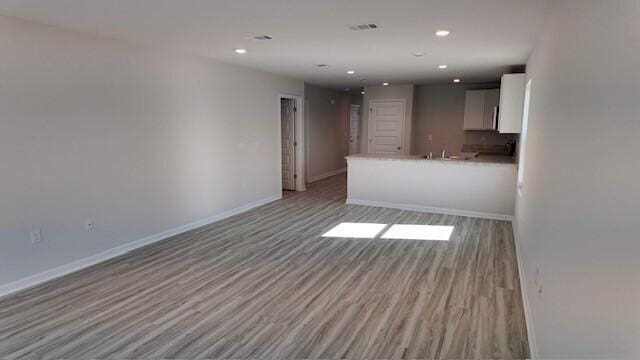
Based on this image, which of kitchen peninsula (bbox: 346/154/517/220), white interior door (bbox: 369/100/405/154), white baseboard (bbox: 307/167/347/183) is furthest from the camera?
white baseboard (bbox: 307/167/347/183)

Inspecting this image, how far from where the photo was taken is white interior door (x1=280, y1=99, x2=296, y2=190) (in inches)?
311

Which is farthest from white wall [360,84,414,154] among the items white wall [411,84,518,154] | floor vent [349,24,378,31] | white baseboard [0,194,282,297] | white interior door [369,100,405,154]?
floor vent [349,24,378,31]

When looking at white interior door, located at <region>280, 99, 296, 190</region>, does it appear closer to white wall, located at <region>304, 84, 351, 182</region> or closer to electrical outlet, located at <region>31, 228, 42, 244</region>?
white wall, located at <region>304, 84, 351, 182</region>

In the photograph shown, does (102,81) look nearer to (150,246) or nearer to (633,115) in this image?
(150,246)

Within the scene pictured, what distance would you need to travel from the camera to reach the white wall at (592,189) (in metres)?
1.00

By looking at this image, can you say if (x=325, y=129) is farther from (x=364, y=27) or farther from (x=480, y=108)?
(x=364, y=27)

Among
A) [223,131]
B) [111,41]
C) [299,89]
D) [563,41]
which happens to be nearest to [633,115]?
[563,41]

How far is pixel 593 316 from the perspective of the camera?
49.6 inches

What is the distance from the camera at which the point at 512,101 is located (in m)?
5.32

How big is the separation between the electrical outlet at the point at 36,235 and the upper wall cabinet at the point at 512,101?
578 cm

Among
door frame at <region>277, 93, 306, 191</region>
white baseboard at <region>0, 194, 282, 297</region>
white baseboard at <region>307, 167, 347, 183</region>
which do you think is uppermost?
door frame at <region>277, 93, 306, 191</region>

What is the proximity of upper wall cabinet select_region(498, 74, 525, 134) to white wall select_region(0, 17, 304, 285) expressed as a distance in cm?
398

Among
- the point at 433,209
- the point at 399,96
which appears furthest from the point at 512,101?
the point at 399,96

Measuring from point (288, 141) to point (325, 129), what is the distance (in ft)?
7.22
